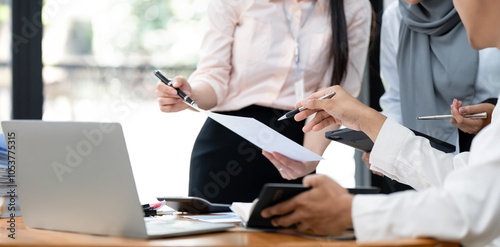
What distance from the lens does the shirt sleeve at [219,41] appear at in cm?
186

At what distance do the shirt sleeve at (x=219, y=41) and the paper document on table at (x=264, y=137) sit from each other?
679 mm

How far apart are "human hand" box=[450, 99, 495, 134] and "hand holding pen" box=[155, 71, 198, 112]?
2.47ft

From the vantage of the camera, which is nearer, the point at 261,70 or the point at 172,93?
the point at 172,93

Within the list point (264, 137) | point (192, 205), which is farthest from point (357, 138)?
point (192, 205)

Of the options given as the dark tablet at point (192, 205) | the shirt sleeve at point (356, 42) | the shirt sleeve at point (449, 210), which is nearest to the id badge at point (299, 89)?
the shirt sleeve at point (356, 42)

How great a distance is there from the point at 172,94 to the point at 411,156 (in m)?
0.74

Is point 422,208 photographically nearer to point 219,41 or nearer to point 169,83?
point 169,83

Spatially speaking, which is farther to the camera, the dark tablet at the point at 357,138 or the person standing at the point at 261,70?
the person standing at the point at 261,70

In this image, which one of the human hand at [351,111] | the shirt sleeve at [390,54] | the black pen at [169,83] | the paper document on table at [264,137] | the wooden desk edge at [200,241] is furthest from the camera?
the shirt sleeve at [390,54]

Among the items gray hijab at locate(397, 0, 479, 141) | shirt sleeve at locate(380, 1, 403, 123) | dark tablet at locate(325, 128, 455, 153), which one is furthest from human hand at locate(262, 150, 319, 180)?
shirt sleeve at locate(380, 1, 403, 123)

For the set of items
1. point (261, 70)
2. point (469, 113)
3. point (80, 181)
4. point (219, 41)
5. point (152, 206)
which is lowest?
point (152, 206)

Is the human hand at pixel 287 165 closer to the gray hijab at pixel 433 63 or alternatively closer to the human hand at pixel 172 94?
the human hand at pixel 172 94

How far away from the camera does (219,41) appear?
1.88 m

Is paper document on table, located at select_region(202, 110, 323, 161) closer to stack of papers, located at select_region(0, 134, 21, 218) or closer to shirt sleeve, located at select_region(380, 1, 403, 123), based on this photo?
stack of papers, located at select_region(0, 134, 21, 218)
